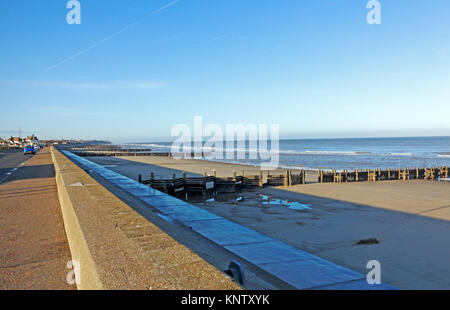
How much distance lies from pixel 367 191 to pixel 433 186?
7.70 metres

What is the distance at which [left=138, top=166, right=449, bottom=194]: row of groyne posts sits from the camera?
68.2 feet

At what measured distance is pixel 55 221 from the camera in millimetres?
8617

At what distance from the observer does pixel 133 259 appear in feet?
12.9

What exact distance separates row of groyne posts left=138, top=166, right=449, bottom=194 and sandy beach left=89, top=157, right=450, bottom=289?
3.98 ft

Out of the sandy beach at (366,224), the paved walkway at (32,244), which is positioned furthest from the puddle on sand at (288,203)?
the paved walkway at (32,244)

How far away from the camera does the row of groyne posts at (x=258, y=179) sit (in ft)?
68.2

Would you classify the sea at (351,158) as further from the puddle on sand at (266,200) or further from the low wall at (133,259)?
the low wall at (133,259)

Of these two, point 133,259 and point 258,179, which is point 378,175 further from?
point 133,259

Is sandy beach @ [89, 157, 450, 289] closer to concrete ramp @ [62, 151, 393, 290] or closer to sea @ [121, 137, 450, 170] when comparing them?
concrete ramp @ [62, 151, 393, 290]

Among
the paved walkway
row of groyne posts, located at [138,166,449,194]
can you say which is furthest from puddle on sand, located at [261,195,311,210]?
the paved walkway

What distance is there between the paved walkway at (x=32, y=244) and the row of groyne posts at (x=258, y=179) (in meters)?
9.00
